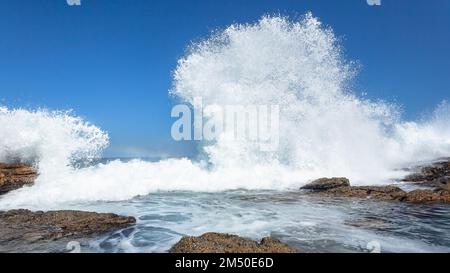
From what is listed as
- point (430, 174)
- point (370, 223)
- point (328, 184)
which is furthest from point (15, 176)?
point (430, 174)

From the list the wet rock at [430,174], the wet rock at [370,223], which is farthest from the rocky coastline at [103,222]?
the wet rock at [430,174]

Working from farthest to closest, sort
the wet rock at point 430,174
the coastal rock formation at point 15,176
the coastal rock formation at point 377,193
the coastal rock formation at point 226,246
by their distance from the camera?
the wet rock at point 430,174, the coastal rock formation at point 15,176, the coastal rock formation at point 377,193, the coastal rock formation at point 226,246

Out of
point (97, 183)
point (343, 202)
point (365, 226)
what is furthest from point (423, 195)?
point (97, 183)

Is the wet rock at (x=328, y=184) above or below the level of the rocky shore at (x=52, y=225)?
above

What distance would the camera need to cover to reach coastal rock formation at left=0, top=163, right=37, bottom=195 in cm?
1114

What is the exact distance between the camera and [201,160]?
18.0 m

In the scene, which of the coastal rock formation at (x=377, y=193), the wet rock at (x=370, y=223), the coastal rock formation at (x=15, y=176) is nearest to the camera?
the wet rock at (x=370, y=223)

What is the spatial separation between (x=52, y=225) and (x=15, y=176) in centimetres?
558

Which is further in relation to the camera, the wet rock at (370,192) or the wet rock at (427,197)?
the wet rock at (370,192)

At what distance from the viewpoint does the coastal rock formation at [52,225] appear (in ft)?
20.9

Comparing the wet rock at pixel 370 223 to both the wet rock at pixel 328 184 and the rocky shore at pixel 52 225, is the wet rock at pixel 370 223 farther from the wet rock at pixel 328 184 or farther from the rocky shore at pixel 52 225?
the wet rock at pixel 328 184

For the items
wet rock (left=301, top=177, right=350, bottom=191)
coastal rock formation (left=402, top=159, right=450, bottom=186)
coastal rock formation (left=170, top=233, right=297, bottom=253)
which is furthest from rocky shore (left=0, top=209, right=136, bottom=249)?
coastal rock formation (left=402, top=159, right=450, bottom=186)

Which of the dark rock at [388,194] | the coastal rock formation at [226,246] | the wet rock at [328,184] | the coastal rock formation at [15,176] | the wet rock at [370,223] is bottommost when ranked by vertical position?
the wet rock at [370,223]

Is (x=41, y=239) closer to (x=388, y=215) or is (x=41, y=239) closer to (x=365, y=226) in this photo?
(x=365, y=226)
